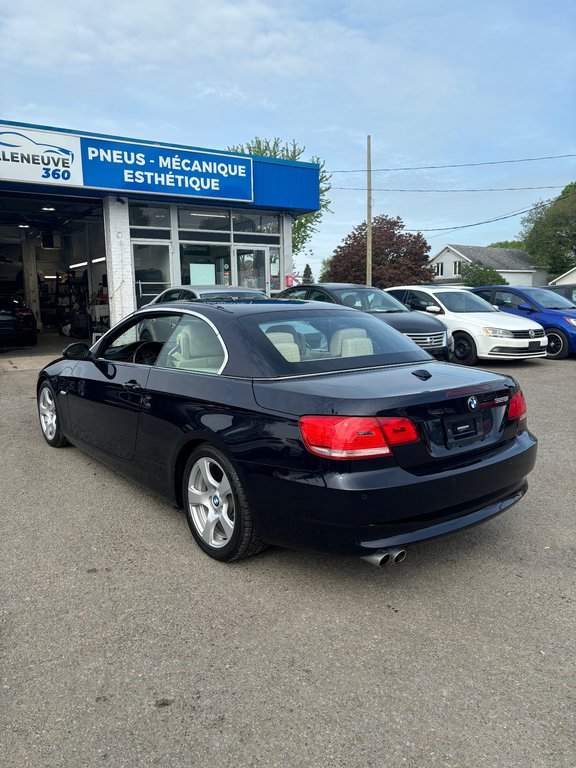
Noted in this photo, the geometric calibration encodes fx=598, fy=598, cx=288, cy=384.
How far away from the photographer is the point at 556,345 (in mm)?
12242

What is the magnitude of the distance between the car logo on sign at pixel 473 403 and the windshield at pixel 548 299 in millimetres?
10595

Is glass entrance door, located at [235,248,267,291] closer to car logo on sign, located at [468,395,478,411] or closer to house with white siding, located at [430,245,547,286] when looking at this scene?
car logo on sign, located at [468,395,478,411]

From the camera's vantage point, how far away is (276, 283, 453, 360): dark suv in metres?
9.92

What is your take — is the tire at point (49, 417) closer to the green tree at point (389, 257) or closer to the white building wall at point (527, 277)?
the green tree at point (389, 257)

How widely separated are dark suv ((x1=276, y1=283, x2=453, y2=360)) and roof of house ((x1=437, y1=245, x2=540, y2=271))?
61939 mm

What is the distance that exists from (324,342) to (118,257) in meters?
12.5

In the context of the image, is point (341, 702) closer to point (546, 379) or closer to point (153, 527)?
point (153, 527)

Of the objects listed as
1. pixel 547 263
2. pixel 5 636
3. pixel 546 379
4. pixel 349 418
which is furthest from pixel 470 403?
pixel 547 263

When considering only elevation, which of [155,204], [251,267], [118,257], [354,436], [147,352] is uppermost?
[155,204]

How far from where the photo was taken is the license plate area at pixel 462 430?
2961 millimetres

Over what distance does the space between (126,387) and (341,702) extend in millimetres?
2602

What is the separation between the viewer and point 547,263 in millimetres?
71188

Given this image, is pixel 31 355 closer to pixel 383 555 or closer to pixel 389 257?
pixel 383 555

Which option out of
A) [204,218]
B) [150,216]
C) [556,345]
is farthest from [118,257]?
[556,345]
